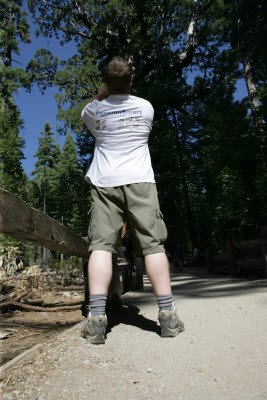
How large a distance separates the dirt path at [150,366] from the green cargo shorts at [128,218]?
598 millimetres

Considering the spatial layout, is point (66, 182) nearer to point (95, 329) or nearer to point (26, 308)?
point (26, 308)

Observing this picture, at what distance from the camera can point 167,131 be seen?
16250 mm

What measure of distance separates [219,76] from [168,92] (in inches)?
160

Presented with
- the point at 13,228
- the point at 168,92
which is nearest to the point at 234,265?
the point at 13,228

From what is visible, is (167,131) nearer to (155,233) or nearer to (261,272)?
(261,272)

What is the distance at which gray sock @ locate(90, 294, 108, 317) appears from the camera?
2.00m

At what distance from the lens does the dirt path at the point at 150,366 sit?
4.50 feet

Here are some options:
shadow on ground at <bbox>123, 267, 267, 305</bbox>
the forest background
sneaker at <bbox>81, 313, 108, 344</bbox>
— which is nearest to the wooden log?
sneaker at <bbox>81, 313, 108, 344</bbox>

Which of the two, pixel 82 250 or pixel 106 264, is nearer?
pixel 106 264

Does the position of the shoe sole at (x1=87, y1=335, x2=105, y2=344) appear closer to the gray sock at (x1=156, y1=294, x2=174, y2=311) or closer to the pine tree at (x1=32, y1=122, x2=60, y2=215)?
the gray sock at (x1=156, y1=294, x2=174, y2=311)

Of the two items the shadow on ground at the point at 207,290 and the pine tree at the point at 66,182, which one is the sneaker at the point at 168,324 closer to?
the shadow on ground at the point at 207,290

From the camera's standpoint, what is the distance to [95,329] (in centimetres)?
194

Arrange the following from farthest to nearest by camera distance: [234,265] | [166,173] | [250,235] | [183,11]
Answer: [183,11] < [166,173] < [250,235] < [234,265]

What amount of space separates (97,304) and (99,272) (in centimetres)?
20
